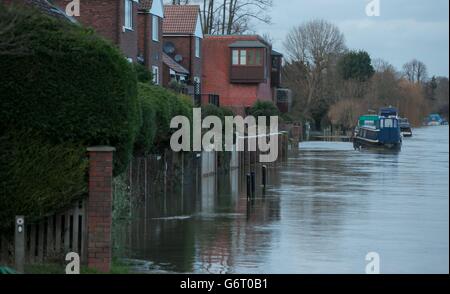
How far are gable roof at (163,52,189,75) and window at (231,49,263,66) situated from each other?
37.2 feet

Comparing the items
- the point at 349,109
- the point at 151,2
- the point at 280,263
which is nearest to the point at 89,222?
the point at 280,263

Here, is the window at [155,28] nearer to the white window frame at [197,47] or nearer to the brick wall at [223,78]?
the white window frame at [197,47]

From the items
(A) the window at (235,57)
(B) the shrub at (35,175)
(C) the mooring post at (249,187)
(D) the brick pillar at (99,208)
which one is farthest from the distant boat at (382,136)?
(B) the shrub at (35,175)

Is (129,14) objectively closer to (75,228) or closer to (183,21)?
(183,21)

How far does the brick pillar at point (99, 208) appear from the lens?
1348cm

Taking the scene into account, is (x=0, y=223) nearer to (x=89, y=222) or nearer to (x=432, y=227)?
(x=89, y=222)

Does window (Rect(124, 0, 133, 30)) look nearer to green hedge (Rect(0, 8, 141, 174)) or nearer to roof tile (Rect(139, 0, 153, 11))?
roof tile (Rect(139, 0, 153, 11))

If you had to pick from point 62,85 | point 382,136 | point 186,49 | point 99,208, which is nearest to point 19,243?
point 99,208

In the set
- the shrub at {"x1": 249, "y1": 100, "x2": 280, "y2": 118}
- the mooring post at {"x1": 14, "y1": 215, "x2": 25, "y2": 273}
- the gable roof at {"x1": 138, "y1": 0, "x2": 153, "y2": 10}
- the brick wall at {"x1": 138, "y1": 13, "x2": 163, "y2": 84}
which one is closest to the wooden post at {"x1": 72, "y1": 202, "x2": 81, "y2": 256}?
the mooring post at {"x1": 14, "y1": 215, "x2": 25, "y2": 273}

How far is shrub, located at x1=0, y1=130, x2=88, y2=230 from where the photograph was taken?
13.1m

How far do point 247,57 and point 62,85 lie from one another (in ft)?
185
